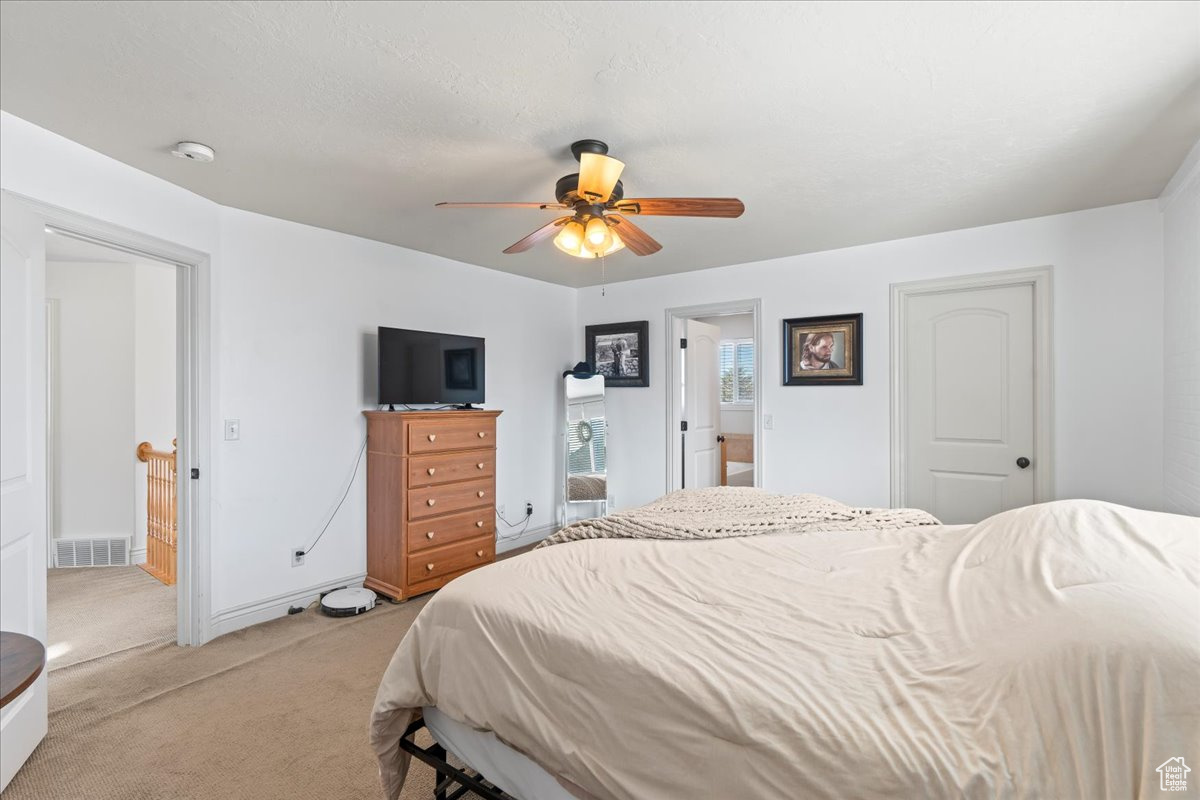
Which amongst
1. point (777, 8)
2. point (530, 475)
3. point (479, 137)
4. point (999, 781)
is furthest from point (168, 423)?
point (999, 781)

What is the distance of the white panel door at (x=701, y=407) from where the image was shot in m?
5.07

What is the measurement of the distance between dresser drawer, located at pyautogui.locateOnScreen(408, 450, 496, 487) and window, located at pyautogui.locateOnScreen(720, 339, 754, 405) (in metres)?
4.42

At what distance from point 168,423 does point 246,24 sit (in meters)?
4.12

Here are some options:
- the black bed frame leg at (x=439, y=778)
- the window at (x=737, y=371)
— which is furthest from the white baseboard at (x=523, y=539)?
the window at (x=737, y=371)

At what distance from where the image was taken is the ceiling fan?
2221 millimetres

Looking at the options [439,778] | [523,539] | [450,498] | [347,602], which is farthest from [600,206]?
[523,539]

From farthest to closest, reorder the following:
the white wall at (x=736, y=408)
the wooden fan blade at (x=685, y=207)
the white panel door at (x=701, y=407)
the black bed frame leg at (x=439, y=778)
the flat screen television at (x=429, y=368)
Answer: the white wall at (x=736, y=408), the white panel door at (x=701, y=407), the flat screen television at (x=429, y=368), the wooden fan blade at (x=685, y=207), the black bed frame leg at (x=439, y=778)

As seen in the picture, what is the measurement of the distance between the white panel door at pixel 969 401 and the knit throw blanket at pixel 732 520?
5.46 ft

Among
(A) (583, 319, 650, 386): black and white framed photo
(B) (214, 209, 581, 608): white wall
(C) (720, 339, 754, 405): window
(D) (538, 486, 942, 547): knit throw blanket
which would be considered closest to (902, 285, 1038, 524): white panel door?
(D) (538, 486, 942, 547): knit throw blanket

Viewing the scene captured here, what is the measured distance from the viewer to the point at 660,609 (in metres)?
1.53

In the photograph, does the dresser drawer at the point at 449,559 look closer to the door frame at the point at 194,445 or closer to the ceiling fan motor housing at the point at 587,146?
the door frame at the point at 194,445

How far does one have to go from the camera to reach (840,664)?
1.22 m

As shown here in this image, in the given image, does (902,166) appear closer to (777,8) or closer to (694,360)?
(777,8)

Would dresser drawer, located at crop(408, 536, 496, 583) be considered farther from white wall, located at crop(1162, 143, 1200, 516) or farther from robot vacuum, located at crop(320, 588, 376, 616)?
white wall, located at crop(1162, 143, 1200, 516)
